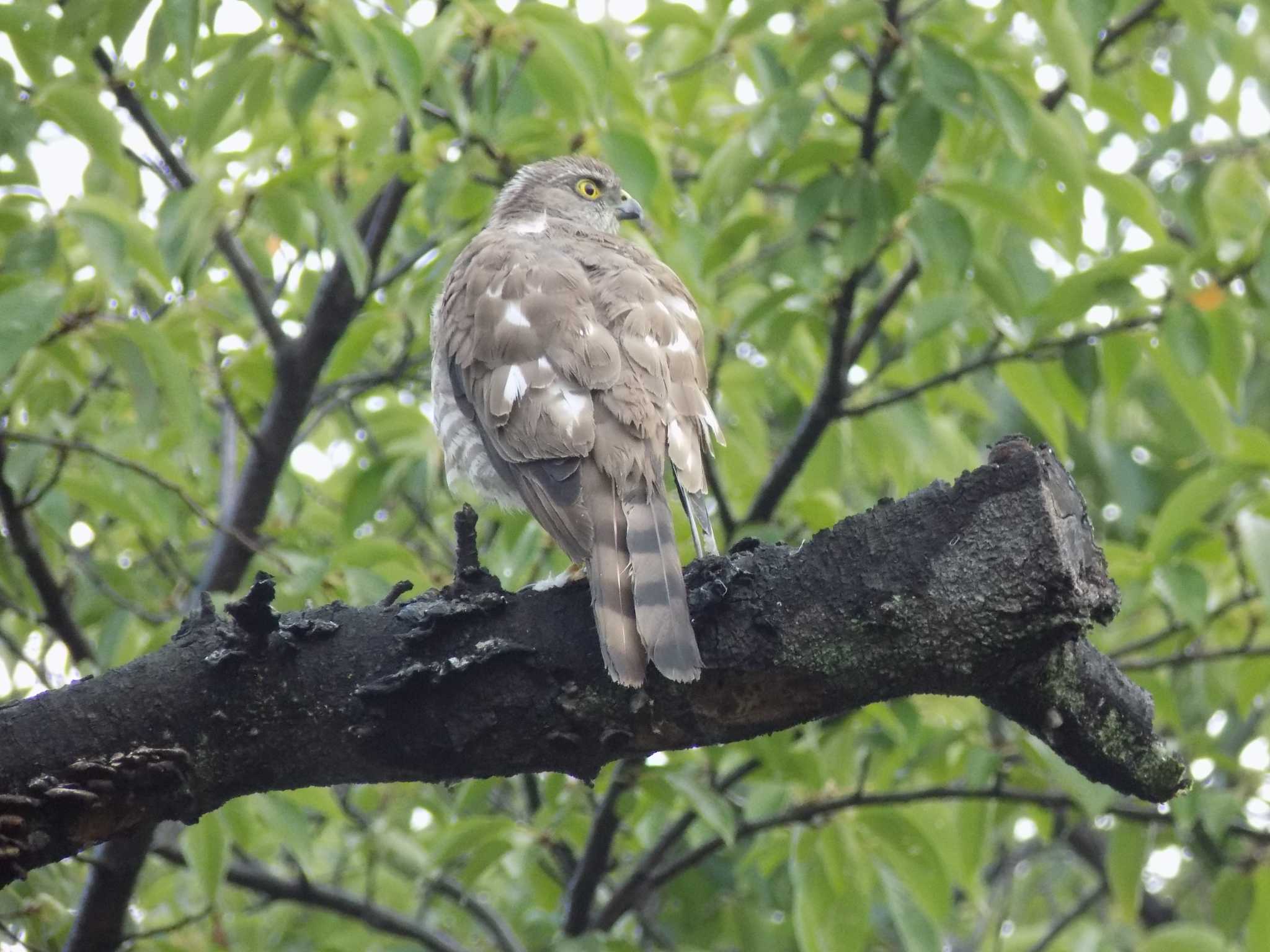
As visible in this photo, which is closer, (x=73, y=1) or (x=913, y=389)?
(x=73, y=1)

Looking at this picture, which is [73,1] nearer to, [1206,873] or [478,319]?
[478,319]

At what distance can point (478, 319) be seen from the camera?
13.2 feet

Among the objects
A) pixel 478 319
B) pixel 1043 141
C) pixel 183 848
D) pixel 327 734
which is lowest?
pixel 327 734

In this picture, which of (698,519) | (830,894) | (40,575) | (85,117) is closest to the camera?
(698,519)

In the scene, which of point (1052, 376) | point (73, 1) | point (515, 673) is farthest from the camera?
point (1052, 376)

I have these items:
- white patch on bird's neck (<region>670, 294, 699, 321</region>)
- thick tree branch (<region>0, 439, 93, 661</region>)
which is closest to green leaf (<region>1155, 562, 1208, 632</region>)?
white patch on bird's neck (<region>670, 294, 699, 321</region>)

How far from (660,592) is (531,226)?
2.63m

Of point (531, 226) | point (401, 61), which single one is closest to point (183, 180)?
point (531, 226)

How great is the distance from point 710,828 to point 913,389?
6.29 feet

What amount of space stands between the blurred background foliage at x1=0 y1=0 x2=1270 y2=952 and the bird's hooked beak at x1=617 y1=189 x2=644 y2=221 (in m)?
0.23

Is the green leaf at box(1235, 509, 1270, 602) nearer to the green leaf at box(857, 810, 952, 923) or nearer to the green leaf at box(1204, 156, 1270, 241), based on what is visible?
the green leaf at box(857, 810, 952, 923)

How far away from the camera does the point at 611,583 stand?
2.81 meters

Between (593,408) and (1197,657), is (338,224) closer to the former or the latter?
(593,408)

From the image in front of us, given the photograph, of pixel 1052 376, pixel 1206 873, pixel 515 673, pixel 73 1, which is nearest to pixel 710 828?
pixel 1206 873
